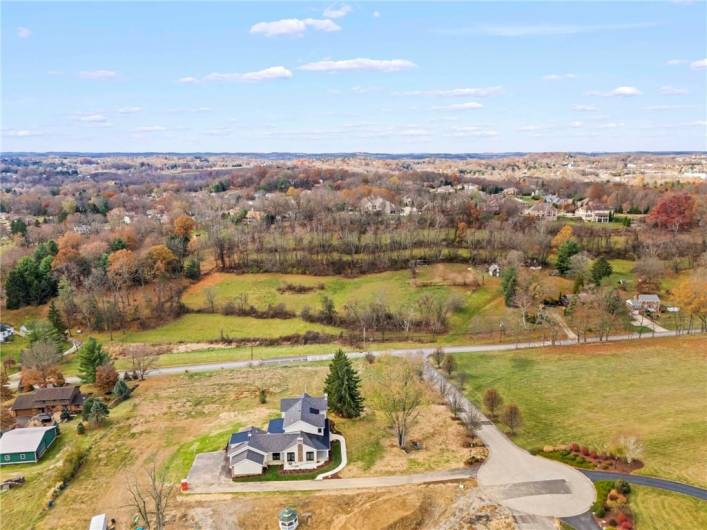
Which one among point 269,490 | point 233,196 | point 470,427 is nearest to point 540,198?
point 233,196

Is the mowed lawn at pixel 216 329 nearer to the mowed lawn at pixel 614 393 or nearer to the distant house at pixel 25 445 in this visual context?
the mowed lawn at pixel 614 393

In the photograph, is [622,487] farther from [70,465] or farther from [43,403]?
[43,403]

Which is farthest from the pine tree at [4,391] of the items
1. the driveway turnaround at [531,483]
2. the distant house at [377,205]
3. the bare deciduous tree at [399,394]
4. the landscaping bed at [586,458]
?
the distant house at [377,205]

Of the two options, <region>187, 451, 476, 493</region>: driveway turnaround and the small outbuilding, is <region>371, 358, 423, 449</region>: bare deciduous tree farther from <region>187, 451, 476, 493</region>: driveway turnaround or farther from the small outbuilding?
the small outbuilding

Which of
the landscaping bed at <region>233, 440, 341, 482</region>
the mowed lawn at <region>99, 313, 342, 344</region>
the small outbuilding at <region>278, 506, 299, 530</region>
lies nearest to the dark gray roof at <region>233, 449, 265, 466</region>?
the landscaping bed at <region>233, 440, 341, 482</region>

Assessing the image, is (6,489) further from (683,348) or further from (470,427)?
(683,348)
